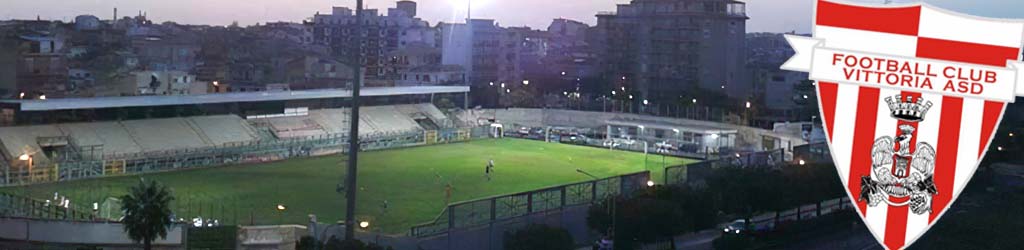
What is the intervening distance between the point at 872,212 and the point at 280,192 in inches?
349

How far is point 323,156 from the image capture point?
46.3 ft

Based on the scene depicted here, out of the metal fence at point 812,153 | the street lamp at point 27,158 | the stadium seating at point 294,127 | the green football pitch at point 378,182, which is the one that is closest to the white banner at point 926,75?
the green football pitch at point 378,182

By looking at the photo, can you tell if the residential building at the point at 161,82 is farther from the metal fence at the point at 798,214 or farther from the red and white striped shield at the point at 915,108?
the red and white striped shield at the point at 915,108

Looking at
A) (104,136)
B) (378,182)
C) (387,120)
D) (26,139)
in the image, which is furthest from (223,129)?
(378,182)

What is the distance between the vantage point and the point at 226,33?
25.5 metres

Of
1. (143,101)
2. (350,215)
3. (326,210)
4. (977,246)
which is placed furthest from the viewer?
(143,101)

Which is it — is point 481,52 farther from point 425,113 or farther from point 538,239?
point 538,239

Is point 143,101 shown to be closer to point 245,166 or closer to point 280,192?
point 245,166

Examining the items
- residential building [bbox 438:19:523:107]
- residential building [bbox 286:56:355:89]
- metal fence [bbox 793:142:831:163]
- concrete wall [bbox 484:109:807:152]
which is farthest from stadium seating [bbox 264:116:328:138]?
residential building [bbox 438:19:523:107]

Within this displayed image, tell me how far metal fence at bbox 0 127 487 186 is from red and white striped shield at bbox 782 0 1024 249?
32.8 feet

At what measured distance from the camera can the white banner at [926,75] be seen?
2.05 metres

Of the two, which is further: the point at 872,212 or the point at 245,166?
the point at 245,166

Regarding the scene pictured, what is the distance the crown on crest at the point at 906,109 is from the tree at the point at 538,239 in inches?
188

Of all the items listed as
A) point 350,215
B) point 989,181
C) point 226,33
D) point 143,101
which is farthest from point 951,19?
point 226,33
